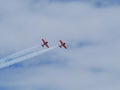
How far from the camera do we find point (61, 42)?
520ft

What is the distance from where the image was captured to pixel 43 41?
152875mm

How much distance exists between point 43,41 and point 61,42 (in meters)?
13.5
